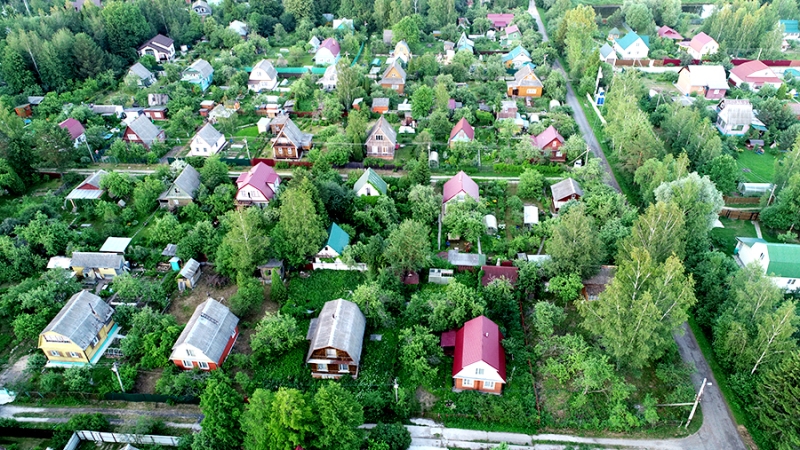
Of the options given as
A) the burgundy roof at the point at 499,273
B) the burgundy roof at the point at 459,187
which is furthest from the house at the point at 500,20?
the burgundy roof at the point at 499,273

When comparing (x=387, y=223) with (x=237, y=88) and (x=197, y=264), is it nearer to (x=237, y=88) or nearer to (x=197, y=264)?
(x=197, y=264)

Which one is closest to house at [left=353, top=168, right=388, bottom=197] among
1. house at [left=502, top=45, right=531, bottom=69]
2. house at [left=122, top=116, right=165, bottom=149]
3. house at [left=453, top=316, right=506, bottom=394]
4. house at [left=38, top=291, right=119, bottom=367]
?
house at [left=453, top=316, right=506, bottom=394]

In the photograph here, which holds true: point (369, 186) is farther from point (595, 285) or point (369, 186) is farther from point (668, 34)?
point (668, 34)

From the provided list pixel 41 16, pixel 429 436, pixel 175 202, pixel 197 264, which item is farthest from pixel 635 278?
pixel 41 16

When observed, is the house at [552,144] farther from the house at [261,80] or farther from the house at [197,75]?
the house at [197,75]

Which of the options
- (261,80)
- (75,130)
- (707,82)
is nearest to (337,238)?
(75,130)

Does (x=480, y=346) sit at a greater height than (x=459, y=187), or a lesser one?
greater
